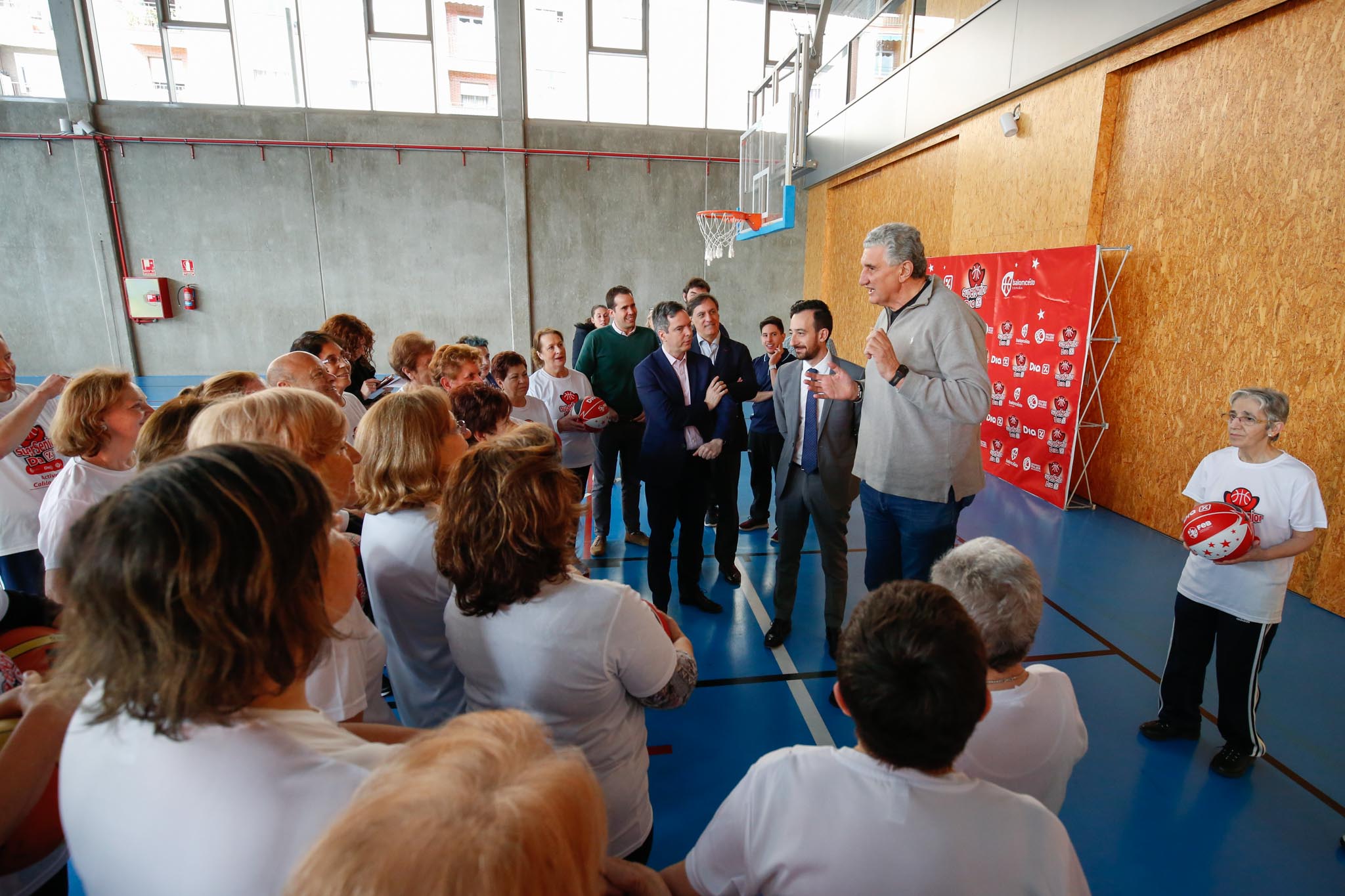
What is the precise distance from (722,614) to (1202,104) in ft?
16.6

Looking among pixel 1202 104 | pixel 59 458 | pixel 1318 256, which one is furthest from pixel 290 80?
pixel 1318 256

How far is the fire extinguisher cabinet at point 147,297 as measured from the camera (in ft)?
36.5

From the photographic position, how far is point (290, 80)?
11.0 metres

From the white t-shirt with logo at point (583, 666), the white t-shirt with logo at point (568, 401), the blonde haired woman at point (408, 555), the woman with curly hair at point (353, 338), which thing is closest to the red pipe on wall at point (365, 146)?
the woman with curly hair at point (353, 338)

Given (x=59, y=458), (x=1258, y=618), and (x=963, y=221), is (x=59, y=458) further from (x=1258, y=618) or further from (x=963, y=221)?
(x=963, y=221)

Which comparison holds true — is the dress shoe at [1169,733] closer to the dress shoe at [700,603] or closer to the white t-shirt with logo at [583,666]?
the dress shoe at [700,603]

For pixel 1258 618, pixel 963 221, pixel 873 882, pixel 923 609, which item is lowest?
pixel 1258 618

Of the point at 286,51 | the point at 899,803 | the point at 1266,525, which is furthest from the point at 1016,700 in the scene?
the point at 286,51

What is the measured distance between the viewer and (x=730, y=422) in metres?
3.98

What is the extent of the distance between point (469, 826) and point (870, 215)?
11.1 meters

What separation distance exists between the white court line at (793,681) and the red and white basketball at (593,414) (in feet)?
4.46

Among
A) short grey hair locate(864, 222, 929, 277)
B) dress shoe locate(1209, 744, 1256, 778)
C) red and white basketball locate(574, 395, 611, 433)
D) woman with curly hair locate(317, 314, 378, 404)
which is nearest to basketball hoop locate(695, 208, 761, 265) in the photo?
red and white basketball locate(574, 395, 611, 433)

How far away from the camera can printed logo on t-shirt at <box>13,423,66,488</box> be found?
116 inches

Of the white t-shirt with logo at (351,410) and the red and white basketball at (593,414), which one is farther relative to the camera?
the red and white basketball at (593,414)
